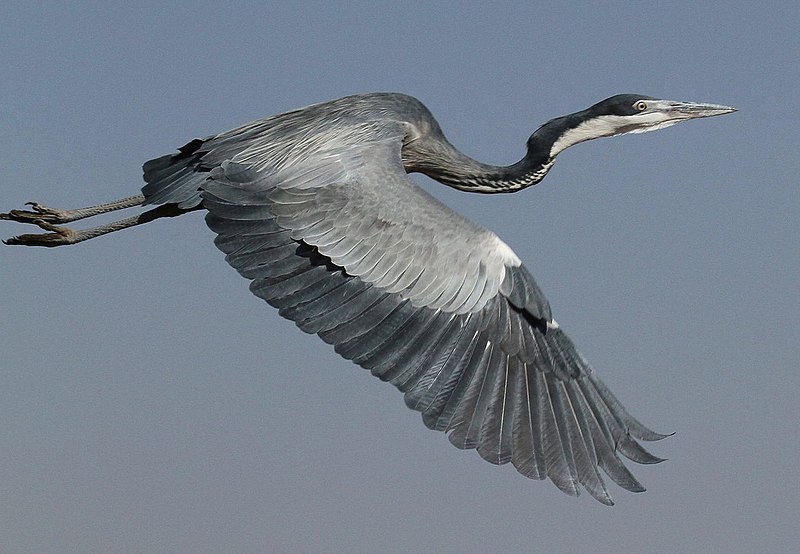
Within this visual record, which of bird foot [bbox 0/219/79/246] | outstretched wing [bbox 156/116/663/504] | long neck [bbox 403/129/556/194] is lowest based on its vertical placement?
outstretched wing [bbox 156/116/663/504]

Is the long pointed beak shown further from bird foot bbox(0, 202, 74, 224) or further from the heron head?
bird foot bbox(0, 202, 74, 224)

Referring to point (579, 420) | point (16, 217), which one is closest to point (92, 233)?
point (16, 217)

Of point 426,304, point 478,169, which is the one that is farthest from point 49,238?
point 426,304

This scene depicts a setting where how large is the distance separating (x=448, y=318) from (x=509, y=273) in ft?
1.44

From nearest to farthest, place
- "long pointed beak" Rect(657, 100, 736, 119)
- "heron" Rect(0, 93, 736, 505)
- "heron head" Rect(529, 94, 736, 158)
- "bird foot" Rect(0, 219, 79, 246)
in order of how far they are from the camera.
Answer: "heron" Rect(0, 93, 736, 505)
"bird foot" Rect(0, 219, 79, 246)
"heron head" Rect(529, 94, 736, 158)
"long pointed beak" Rect(657, 100, 736, 119)

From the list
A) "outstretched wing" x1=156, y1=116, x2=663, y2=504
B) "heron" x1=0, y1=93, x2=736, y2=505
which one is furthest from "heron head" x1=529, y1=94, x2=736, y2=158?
"outstretched wing" x1=156, y1=116, x2=663, y2=504

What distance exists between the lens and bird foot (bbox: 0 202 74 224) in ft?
26.5

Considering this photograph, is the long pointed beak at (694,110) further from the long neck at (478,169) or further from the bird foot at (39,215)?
the bird foot at (39,215)

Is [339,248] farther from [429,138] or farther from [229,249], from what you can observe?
[429,138]

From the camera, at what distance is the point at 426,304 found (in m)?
6.05

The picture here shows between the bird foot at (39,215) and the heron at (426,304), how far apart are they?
6.84 feet

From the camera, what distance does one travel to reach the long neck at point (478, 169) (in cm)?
802

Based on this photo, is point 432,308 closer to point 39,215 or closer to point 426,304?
point 426,304

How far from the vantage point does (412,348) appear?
5.92 metres
